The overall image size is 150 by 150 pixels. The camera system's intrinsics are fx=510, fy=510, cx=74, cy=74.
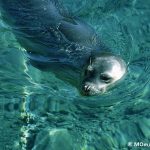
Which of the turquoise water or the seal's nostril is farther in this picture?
the turquoise water

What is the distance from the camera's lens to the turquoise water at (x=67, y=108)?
4832 mm

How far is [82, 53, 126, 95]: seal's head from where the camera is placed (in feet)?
15.3

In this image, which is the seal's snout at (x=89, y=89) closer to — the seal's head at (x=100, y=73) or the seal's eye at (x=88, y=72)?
the seal's head at (x=100, y=73)

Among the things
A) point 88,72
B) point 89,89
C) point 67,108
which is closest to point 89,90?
point 89,89

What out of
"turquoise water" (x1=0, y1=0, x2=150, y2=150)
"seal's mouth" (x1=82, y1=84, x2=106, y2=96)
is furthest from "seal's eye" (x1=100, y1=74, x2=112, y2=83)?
"turquoise water" (x1=0, y1=0, x2=150, y2=150)

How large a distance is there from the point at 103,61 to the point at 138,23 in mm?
1796

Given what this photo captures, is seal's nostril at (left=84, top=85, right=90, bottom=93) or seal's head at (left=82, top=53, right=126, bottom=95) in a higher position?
seal's head at (left=82, top=53, right=126, bottom=95)

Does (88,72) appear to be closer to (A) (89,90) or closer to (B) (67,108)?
(A) (89,90)

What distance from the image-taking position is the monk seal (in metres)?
4.71

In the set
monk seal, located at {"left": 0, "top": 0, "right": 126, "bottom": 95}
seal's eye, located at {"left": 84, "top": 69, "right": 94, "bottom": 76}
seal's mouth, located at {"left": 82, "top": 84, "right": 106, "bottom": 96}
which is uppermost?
monk seal, located at {"left": 0, "top": 0, "right": 126, "bottom": 95}

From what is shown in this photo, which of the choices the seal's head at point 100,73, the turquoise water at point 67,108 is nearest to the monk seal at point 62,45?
the seal's head at point 100,73

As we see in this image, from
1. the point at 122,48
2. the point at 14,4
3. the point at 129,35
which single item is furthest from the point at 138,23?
the point at 14,4

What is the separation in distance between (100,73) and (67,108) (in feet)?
2.09

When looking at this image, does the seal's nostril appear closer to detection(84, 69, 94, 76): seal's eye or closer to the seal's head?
the seal's head
